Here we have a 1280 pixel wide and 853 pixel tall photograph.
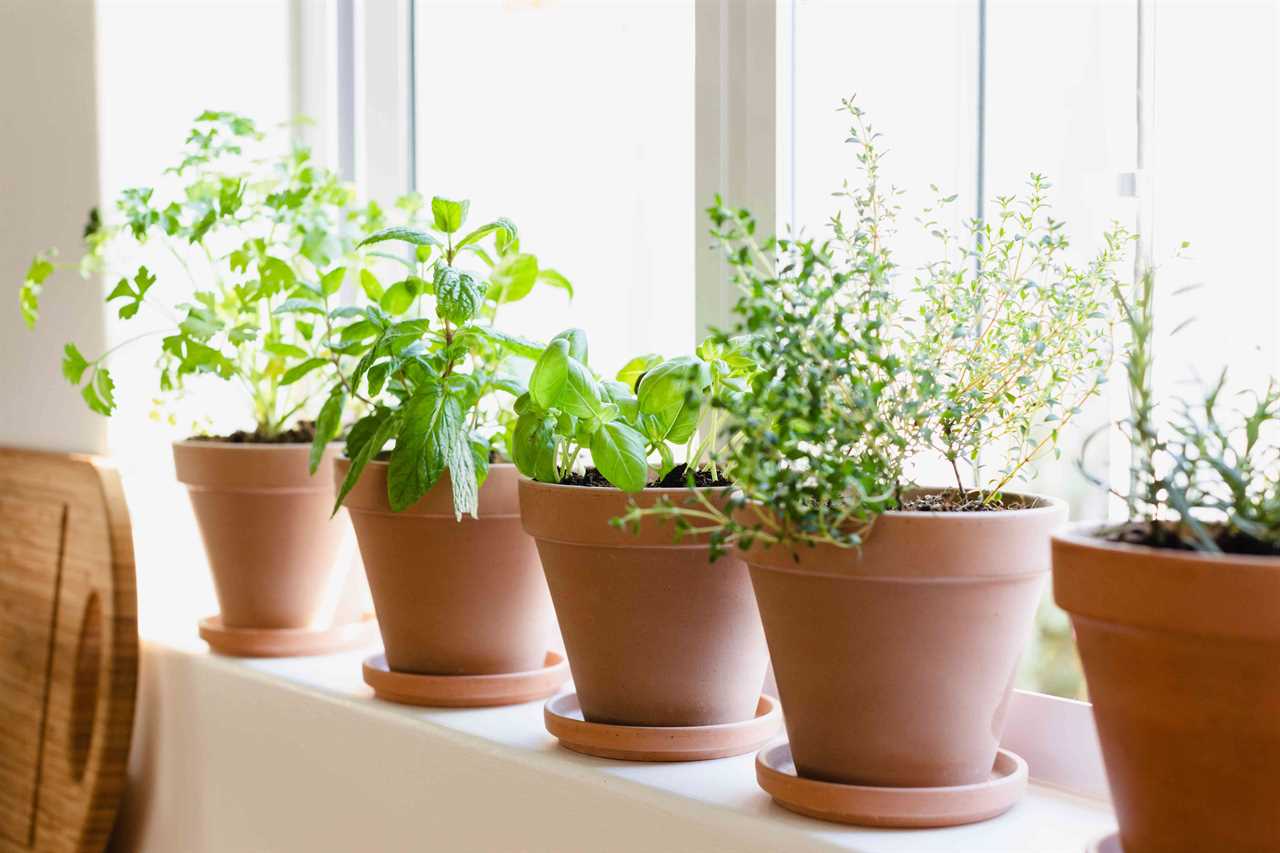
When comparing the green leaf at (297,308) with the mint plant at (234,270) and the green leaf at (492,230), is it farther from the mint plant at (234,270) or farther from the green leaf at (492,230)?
the green leaf at (492,230)

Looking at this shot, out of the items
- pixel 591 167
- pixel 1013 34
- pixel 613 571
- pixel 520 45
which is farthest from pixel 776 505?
pixel 520 45

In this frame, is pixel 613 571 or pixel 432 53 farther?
pixel 432 53

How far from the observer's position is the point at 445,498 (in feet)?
3.50

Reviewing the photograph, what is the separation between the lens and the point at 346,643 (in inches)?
54.2

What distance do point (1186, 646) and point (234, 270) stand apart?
3.23 feet

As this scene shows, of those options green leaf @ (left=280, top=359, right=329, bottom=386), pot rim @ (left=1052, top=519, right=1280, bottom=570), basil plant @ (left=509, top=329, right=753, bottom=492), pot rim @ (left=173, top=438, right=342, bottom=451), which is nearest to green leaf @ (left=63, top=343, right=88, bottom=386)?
pot rim @ (left=173, top=438, right=342, bottom=451)

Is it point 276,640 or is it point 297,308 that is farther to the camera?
point 276,640

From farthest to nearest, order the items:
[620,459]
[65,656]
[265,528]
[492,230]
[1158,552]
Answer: [65,656]
[265,528]
[492,230]
[620,459]
[1158,552]

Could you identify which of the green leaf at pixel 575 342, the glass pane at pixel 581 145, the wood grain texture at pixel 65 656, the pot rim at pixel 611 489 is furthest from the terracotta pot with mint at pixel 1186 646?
the wood grain texture at pixel 65 656

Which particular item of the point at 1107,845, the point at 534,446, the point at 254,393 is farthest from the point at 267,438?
Answer: the point at 1107,845

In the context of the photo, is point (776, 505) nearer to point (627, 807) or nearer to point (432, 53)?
point (627, 807)

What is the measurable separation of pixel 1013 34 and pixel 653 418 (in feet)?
1.48

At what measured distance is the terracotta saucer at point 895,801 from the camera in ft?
2.56

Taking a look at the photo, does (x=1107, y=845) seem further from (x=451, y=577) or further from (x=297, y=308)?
(x=297, y=308)
